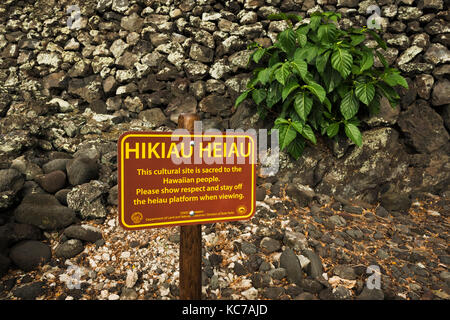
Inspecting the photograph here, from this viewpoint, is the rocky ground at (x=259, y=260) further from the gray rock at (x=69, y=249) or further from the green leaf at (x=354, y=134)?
the green leaf at (x=354, y=134)

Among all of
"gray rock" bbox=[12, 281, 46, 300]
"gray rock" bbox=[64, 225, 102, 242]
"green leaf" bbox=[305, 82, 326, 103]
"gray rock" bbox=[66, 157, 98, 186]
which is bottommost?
"gray rock" bbox=[12, 281, 46, 300]

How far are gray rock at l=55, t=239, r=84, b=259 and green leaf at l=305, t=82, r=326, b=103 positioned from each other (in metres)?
2.54

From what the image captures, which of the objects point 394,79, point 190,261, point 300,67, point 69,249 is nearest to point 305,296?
point 190,261

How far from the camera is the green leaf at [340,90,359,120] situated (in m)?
2.67

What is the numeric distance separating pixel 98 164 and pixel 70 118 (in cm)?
127

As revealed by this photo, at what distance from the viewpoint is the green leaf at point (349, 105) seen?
2672 mm

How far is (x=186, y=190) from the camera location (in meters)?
1.30

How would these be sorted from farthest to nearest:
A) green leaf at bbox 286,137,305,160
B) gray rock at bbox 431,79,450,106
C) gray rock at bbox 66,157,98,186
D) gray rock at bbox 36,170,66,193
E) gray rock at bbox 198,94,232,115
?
gray rock at bbox 198,94,232,115
gray rock at bbox 431,79,450,106
green leaf at bbox 286,137,305,160
gray rock at bbox 66,157,98,186
gray rock at bbox 36,170,66,193

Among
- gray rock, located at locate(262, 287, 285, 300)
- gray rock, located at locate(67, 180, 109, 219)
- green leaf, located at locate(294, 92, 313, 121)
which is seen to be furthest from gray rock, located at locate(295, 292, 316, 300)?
gray rock, located at locate(67, 180, 109, 219)

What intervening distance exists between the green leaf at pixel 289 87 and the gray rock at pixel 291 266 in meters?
1.50

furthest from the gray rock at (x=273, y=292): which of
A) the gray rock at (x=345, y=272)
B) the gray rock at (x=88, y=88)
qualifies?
the gray rock at (x=88, y=88)

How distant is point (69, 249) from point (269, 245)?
163 cm

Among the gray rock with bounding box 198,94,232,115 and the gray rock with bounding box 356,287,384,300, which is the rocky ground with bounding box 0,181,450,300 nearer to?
the gray rock with bounding box 356,287,384,300

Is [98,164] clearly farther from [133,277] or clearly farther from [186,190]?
[186,190]
